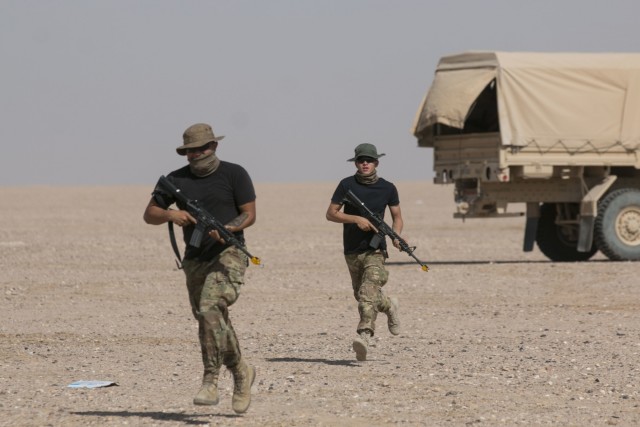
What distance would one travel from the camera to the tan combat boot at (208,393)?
8.84m

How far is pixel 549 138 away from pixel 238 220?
612 inches

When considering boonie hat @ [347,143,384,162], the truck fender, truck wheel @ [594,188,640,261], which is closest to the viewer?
boonie hat @ [347,143,384,162]

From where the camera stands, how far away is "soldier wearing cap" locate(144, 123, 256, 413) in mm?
8938

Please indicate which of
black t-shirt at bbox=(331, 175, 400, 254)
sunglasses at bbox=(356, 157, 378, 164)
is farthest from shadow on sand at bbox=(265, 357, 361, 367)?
sunglasses at bbox=(356, 157, 378, 164)

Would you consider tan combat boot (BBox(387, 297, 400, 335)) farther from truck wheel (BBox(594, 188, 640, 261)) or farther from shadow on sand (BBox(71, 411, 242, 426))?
truck wheel (BBox(594, 188, 640, 261))

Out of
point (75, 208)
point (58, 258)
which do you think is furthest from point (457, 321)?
point (75, 208)

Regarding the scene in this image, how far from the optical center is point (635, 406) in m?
9.75

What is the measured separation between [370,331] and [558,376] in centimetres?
159

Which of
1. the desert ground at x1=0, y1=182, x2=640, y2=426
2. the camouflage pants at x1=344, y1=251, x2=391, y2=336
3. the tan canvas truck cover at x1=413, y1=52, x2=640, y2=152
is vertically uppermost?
the tan canvas truck cover at x1=413, y1=52, x2=640, y2=152

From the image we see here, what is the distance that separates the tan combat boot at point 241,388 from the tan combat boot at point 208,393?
0.43 ft

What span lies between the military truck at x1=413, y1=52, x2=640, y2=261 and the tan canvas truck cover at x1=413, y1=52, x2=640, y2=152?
16 mm

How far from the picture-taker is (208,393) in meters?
8.88

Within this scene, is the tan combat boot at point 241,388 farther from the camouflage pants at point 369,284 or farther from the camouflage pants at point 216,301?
the camouflage pants at point 369,284

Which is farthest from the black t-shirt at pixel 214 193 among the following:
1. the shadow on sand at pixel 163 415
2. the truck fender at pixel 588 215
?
the truck fender at pixel 588 215
